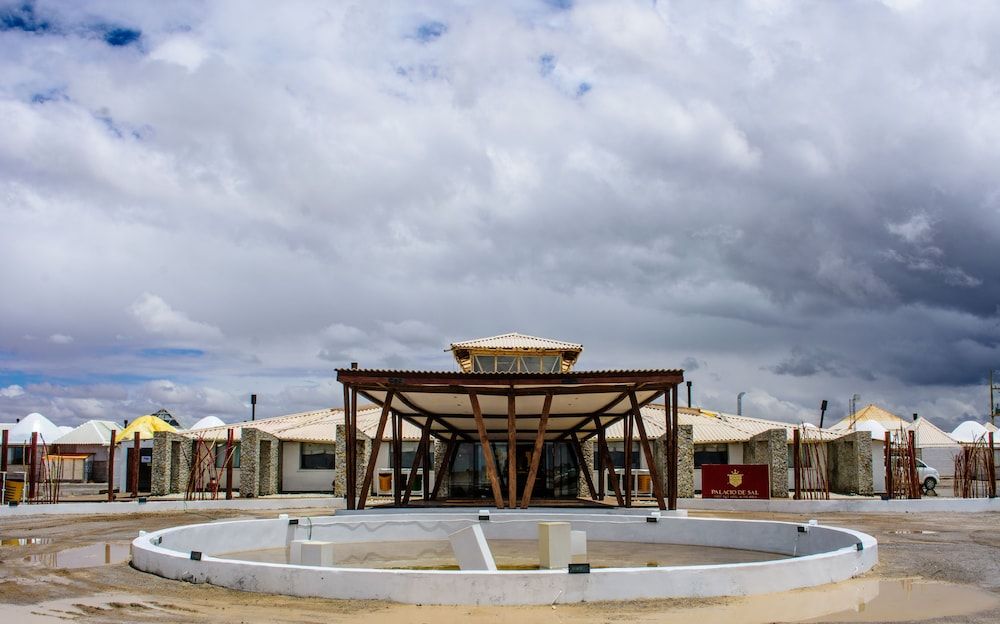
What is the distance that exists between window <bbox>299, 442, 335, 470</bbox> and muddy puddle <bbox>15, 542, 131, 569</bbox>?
21.1 meters

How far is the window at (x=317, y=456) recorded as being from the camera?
130 ft

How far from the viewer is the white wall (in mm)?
39406

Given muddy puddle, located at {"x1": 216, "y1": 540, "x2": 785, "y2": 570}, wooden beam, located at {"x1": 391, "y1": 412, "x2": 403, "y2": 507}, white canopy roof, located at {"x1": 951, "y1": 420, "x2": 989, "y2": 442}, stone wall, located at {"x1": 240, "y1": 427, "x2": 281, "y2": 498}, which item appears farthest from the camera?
white canopy roof, located at {"x1": 951, "y1": 420, "x2": 989, "y2": 442}

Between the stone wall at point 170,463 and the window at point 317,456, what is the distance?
4.73 metres

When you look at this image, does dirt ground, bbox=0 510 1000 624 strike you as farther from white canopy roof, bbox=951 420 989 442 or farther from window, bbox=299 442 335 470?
white canopy roof, bbox=951 420 989 442

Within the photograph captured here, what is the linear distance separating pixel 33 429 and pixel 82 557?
5396 centimetres

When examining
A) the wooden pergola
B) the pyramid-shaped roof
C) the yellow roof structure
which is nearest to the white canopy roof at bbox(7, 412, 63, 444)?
the pyramid-shaped roof

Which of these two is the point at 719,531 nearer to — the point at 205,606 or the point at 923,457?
the point at 205,606

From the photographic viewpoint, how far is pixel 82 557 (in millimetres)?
16359

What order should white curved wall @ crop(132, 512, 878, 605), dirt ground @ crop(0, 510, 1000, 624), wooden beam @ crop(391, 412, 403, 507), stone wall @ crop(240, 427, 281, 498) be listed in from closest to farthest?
dirt ground @ crop(0, 510, 1000, 624), white curved wall @ crop(132, 512, 878, 605), wooden beam @ crop(391, 412, 403, 507), stone wall @ crop(240, 427, 281, 498)

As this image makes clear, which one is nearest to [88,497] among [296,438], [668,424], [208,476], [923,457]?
[208,476]

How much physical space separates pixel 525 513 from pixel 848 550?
9.70 m

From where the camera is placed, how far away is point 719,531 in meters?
19.2

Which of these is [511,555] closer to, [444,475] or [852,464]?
[444,475]
